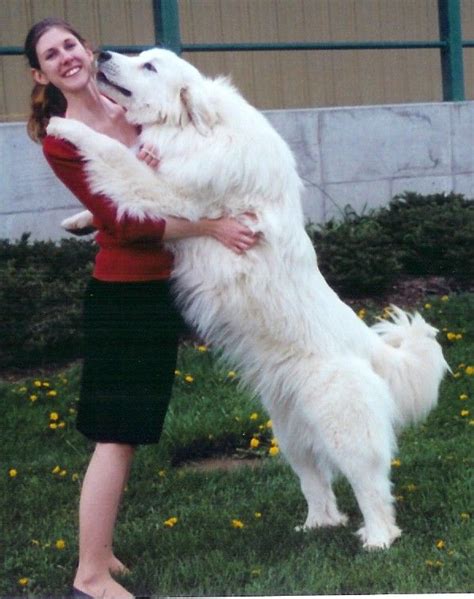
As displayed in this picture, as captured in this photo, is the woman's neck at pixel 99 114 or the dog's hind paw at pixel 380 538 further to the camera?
the dog's hind paw at pixel 380 538

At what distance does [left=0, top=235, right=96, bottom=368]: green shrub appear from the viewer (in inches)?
261

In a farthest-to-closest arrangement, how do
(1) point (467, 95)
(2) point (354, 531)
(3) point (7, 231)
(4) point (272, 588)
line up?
(1) point (467, 95) < (3) point (7, 231) < (2) point (354, 531) < (4) point (272, 588)

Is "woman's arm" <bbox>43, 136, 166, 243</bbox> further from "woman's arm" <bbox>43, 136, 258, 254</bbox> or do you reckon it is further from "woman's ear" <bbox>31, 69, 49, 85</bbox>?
"woman's ear" <bbox>31, 69, 49, 85</bbox>

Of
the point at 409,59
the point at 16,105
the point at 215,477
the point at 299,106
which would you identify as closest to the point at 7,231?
the point at 16,105

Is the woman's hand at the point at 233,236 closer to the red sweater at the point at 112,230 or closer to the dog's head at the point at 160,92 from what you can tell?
the red sweater at the point at 112,230

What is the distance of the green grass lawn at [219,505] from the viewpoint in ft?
13.6

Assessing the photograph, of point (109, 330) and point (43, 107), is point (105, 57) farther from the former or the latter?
point (109, 330)

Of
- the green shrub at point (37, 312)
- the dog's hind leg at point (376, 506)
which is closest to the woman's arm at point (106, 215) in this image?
the dog's hind leg at point (376, 506)

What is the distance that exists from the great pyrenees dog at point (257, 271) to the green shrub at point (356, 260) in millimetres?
3318

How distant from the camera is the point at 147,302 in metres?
4.04

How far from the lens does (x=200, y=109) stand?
13.9ft

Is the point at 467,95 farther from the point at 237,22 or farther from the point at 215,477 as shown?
the point at 215,477

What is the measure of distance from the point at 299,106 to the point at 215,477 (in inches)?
206

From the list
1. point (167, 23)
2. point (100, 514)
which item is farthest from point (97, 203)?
point (167, 23)
